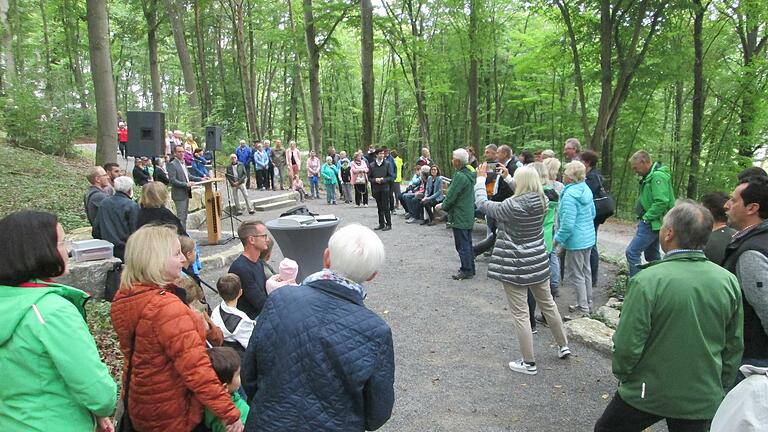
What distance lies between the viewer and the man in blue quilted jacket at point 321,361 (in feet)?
5.47

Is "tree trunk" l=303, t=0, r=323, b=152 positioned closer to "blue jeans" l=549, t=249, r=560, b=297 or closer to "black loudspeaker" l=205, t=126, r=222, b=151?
"black loudspeaker" l=205, t=126, r=222, b=151

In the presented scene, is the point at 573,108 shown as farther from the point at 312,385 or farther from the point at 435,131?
the point at 312,385

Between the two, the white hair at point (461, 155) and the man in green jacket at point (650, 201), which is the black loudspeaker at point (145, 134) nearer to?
the white hair at point (461, 155)

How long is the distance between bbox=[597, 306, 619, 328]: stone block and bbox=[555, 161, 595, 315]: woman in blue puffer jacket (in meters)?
0.18

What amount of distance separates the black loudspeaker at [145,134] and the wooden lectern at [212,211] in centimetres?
102

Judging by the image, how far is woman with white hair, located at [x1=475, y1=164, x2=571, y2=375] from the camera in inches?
160

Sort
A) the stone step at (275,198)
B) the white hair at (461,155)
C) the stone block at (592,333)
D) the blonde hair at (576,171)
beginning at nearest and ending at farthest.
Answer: the stone block at (592,333), the blonde hair at (576,171), the white hair at (461,155), the stone step at (275,198)

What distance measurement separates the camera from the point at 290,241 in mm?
5809

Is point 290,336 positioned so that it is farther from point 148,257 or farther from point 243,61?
point 243,61

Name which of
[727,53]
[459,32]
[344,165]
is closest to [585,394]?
[344,165]

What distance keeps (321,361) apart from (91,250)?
15.9 ft

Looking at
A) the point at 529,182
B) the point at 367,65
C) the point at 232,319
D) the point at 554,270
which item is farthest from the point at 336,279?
the point at 367,65

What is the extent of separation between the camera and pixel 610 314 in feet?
17.7

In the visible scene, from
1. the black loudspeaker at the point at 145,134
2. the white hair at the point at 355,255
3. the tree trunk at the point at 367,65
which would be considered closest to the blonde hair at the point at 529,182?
the white hair at the point at 355,255
